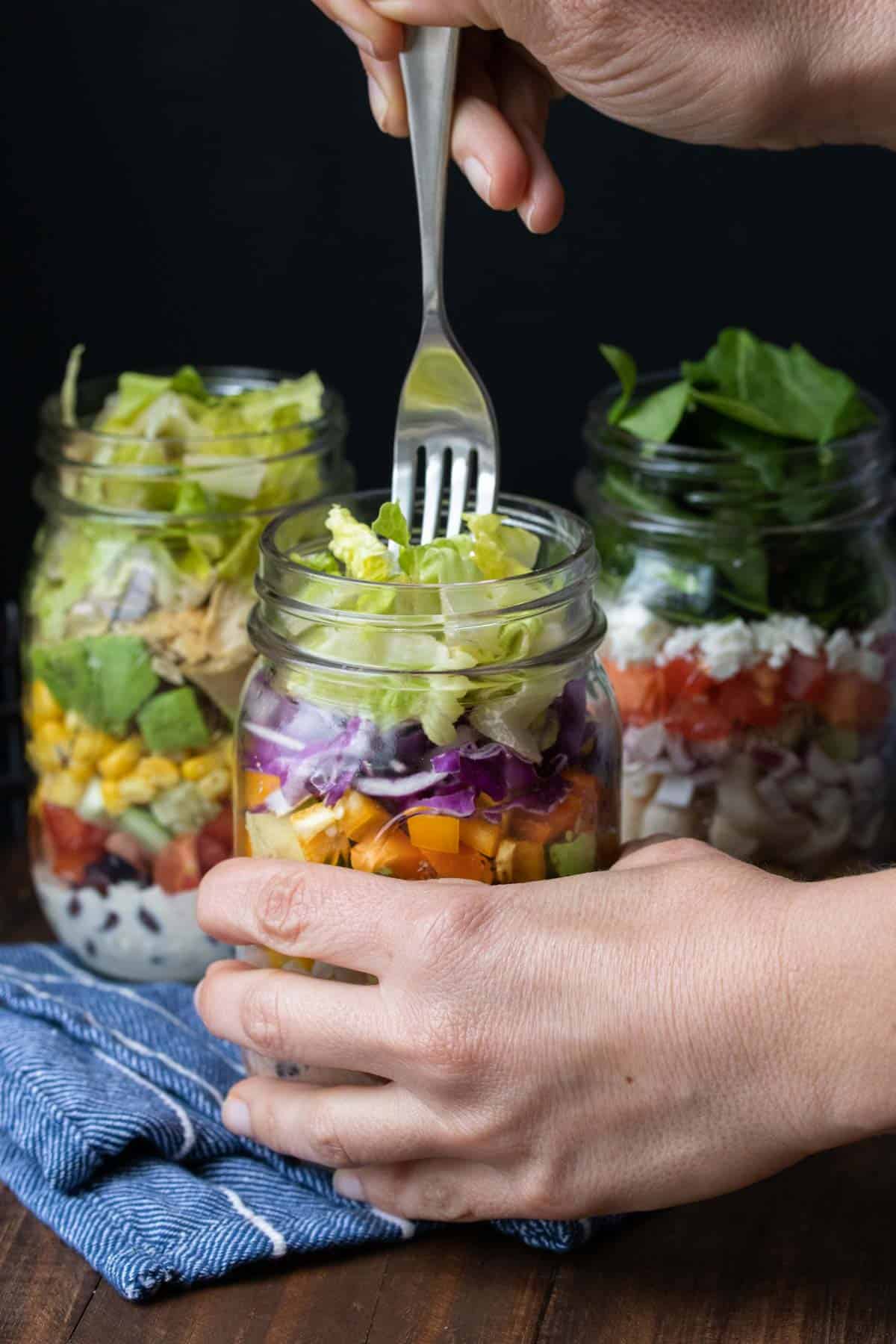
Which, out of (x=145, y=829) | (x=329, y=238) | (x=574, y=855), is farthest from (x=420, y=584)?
(x=329, y=238)

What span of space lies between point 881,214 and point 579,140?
293 mm

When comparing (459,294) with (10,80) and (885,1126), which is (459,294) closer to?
(10,80)

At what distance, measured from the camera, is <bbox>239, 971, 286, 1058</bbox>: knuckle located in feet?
3.01

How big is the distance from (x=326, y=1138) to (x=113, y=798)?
387mm

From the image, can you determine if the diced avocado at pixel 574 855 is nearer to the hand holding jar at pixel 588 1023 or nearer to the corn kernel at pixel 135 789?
the hand holding jar at pixel 588 1023

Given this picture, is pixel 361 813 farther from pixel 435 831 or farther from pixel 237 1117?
pixel 237 1117

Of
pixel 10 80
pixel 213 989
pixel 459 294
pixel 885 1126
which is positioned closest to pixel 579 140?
pixel 459 294

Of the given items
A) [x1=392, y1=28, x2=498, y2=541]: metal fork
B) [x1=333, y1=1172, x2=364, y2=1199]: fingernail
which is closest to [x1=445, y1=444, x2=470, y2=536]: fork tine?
[x1=392, y1=28, x2=498, y2=541]: metal fork

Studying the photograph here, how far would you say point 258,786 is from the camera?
991mm

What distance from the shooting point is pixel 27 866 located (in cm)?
153

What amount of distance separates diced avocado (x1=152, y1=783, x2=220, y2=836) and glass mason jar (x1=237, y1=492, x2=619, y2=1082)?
0.24 m

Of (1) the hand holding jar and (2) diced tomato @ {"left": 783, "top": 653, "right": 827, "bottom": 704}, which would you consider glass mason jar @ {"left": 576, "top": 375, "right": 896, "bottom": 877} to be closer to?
(2) diced tomato @ {"left": 783, "top": 653, "right": 827, "bottom": 704}

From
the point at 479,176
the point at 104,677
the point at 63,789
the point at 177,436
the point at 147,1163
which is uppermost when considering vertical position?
the point at 479,176

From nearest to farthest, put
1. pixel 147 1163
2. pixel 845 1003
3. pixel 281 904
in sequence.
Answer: pixel 845 1003 → pixel 281 904 → pixel 147 1163
